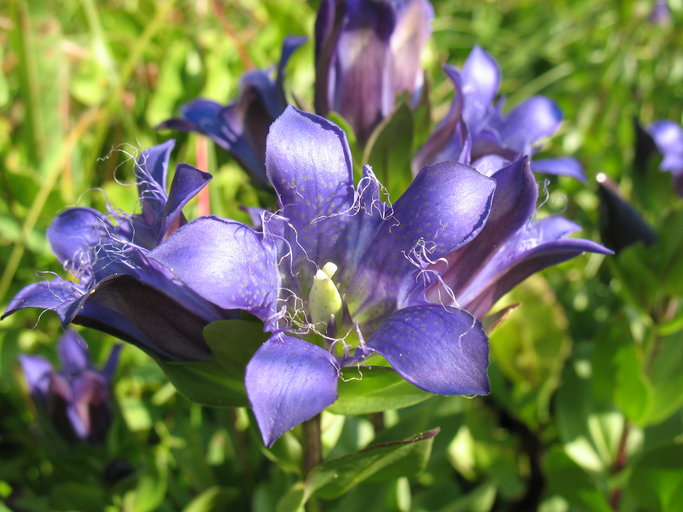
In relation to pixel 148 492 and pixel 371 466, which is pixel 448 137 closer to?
pixel 371 466

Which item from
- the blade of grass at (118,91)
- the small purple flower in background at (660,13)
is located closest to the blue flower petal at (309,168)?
the blade of grass at (118,91)

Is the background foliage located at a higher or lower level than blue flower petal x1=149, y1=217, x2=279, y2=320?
lower

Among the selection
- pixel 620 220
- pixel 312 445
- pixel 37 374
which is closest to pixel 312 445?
pixel 312 445

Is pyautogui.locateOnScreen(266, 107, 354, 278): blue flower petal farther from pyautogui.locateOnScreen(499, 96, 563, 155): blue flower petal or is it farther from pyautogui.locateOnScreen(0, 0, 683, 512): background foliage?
pyautogui.locateOnScreen(499, 96, 563, 155): blue flower petal

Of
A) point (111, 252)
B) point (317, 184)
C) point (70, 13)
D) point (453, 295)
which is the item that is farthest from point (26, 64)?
point (453, 295)

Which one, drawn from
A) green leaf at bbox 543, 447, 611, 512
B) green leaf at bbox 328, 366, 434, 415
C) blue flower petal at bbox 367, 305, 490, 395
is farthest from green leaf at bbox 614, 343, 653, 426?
blue flower petal at bbox 367, 305, 490, 395

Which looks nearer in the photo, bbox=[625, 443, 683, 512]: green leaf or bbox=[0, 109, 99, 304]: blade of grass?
bbox=[625, 443, 683, 512]: green leaf
